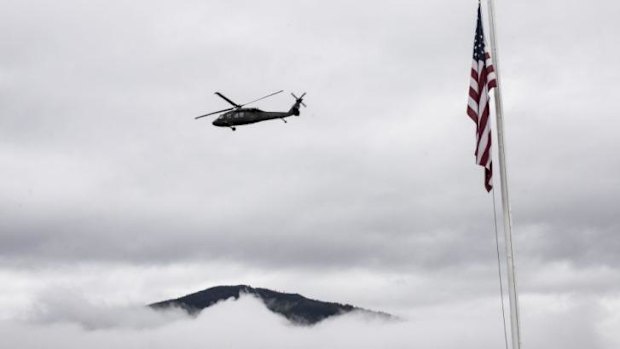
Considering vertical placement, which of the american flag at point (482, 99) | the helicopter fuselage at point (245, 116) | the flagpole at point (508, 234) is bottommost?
the flagpole at point (508, 234)

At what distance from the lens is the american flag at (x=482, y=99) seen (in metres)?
30.1

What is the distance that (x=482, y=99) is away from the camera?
30.8 m

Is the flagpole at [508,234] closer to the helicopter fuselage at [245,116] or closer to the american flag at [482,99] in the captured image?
the american flag at [482,99]

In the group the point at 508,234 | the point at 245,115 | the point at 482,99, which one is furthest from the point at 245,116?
the point at 508,234

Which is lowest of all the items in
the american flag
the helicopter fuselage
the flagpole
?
the flagpole

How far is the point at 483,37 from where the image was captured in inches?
1230

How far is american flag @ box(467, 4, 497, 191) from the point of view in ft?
98.7

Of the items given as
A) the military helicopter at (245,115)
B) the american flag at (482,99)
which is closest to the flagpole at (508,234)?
the american flag at (482,99)

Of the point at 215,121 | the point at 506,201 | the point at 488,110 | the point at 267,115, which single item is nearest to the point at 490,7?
the point at 488,110

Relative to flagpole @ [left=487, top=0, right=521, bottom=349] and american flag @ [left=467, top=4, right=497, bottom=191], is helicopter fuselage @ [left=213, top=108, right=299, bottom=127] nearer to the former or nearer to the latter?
american flag @ [left=467, top=4, right=497, bottom=191]

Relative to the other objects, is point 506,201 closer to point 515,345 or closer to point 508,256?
point 508,256

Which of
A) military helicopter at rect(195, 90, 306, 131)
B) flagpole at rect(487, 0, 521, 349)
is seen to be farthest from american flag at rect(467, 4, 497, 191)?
military helicopter at rect(195, 90, 306, 131)

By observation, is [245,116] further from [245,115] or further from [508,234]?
[508,234]

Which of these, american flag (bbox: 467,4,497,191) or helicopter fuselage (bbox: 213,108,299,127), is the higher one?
helicopter fuselage (bbox: 213,108,299,127)
